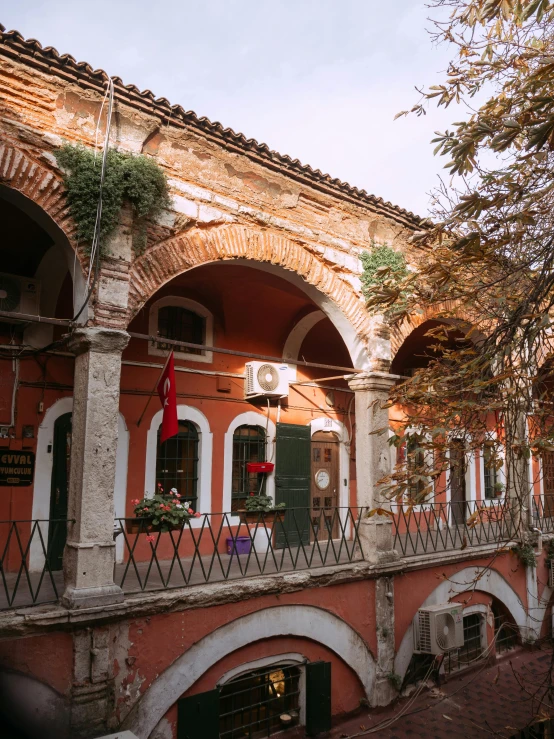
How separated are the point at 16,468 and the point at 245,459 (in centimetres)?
373

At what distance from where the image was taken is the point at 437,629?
8336 millimetres

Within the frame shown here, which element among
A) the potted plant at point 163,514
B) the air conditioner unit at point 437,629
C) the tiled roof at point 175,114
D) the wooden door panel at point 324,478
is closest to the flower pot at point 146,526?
the potted plant at point 163,514

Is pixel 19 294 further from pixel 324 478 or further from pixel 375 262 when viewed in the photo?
pixel 324 478

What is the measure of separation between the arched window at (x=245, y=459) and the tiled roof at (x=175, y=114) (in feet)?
13.9

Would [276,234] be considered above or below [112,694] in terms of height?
above

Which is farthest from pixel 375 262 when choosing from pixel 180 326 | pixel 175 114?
pixel 175 114

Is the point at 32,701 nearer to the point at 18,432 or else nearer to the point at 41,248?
the point at 18,432

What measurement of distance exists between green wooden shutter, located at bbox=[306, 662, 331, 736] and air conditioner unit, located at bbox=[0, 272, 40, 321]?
597cm

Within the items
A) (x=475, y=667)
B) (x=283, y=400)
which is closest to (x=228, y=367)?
(x=283, y=400)

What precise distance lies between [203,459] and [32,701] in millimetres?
4404

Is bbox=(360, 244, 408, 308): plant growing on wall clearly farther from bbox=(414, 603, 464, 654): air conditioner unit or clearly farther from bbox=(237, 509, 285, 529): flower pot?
bbox=(414, 603, 464, 654): air conditioner unit

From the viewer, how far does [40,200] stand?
580 cm

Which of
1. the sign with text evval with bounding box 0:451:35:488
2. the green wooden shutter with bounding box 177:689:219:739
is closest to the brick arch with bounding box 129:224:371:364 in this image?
the sign with text evval with bounding box 0:451:35:488

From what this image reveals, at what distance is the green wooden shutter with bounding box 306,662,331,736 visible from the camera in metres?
7.20
